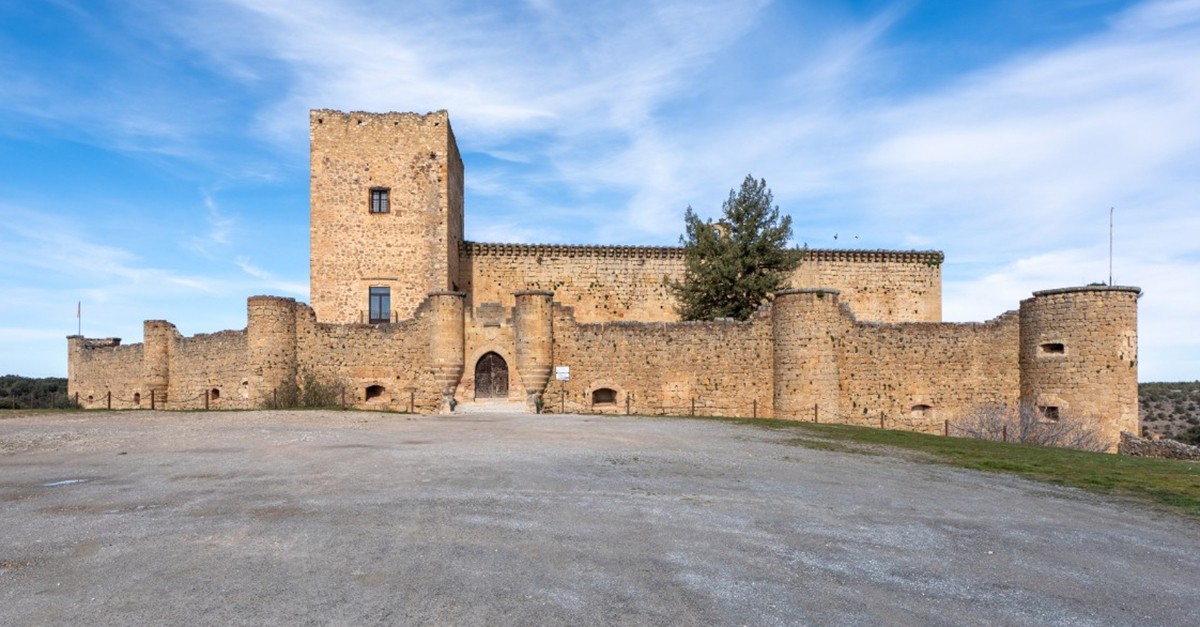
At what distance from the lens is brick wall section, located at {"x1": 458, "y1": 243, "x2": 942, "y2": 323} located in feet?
103

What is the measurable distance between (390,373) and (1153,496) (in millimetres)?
19783

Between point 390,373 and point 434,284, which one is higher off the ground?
point 434,284

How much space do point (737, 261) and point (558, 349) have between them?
31.5 ft

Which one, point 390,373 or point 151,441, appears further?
point 390,373

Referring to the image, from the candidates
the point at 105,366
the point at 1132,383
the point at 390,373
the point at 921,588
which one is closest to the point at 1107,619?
the point at 921,588

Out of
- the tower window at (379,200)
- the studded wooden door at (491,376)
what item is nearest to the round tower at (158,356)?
the tower window at (379,200)

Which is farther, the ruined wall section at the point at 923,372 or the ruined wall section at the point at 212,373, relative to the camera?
the ruined wall section at the point at 212,373

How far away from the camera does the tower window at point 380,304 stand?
28.4m

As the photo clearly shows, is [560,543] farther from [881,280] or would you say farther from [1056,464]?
[881,280]

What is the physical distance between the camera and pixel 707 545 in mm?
6473

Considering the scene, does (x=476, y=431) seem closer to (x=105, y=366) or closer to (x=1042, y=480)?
(x=1042, y=480)

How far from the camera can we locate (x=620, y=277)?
106ft

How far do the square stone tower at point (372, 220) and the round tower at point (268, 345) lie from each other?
449 cm

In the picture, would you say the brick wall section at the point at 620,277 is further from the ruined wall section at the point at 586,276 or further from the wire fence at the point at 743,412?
the wire fence at the point at 743,412
